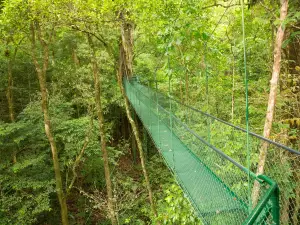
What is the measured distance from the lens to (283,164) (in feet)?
5.34

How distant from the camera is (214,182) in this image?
5.29 feet

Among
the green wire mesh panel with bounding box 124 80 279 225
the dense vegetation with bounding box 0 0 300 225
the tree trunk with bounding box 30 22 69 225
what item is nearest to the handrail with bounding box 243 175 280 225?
the green wire mesh panel with bounding box 124 80 279 225

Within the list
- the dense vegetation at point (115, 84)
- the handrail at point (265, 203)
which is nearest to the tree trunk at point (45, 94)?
the dense vegetation at point (115, 84)

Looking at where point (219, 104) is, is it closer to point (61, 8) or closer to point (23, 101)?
point (61, 8)

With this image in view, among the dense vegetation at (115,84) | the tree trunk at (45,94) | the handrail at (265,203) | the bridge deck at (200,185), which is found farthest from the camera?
the tree trunk at (45,94)

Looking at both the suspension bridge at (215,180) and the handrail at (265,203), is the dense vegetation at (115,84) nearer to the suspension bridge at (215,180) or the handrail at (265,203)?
the suspension bridge at (215,180)

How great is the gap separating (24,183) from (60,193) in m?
0.73

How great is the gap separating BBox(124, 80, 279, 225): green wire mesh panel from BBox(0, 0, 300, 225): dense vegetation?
36 cm

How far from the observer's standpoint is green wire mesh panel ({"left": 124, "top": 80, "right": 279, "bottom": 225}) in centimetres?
93

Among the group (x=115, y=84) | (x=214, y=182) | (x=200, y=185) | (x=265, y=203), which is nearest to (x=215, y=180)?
(x=214, y=182)

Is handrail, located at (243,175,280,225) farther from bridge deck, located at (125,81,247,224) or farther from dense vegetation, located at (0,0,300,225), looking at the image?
dense vegetation, located at (0,0,300,225)

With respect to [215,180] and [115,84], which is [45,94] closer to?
[115,84]

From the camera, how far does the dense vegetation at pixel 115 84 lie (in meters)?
2.95

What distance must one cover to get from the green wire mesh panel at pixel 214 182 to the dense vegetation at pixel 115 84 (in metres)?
0.36
